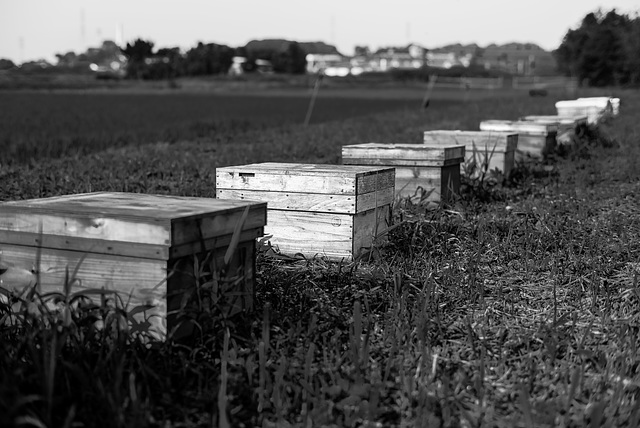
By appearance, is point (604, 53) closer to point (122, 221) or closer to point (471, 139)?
point (471, 139)

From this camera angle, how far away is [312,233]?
5.55m

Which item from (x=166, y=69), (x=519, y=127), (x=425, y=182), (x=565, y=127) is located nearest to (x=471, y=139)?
(x=425, y=182)

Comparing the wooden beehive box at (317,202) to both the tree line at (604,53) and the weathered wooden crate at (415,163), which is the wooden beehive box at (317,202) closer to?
the weathered wooden crate at (415,163)

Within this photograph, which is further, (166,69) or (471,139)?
(166,69)

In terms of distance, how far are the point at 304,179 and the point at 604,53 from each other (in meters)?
77.6

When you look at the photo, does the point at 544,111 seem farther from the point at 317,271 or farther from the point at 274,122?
the point at 317,271

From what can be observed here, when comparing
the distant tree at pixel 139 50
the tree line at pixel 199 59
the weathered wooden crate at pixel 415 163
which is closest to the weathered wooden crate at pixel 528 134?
the weathered wooden crate at pixel 415 163

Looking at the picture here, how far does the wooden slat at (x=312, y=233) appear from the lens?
5.43 meters

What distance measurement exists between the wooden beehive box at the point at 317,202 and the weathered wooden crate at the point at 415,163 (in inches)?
60.6

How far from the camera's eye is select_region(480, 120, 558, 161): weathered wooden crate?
1144 centimetres

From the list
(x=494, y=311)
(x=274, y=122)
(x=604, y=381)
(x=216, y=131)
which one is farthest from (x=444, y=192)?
(x=274, y=122)

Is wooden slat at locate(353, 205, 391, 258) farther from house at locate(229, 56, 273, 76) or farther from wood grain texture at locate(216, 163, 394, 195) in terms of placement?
house at locate(229, 56, 273, 76)

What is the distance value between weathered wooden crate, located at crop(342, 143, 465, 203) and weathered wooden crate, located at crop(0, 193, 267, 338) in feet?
11.1

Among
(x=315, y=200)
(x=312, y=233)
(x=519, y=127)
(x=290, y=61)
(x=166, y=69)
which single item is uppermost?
(x=290, y=61)
